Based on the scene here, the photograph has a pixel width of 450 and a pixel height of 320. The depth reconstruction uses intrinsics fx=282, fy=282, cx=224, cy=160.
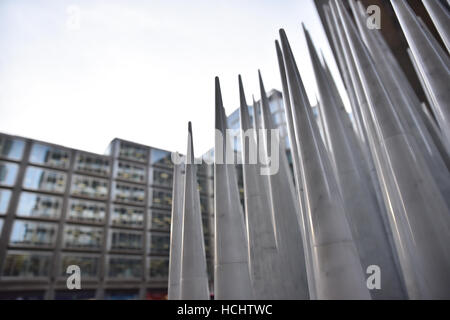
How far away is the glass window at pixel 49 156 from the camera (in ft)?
116

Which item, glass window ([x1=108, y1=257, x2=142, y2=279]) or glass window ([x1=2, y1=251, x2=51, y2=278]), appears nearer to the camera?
glass window ([x1=2, y1=251, x2=51, y2=278])

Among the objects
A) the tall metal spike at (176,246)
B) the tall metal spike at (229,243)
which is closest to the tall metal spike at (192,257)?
the tall metal spike at (229,243)

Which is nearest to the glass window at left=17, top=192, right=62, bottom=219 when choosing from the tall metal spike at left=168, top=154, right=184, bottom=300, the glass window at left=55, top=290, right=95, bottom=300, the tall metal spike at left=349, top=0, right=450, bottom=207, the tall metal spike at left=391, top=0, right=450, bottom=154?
the glass window at left=55, top=290, right=95, bottom=300

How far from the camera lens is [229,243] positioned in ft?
18.4

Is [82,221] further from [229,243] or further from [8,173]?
[229,243]

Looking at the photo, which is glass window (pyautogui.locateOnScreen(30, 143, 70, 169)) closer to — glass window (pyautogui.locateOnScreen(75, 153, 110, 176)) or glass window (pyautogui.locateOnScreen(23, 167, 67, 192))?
glass window (pyautogui.locateOnScreen(23, 167, 67, 192))

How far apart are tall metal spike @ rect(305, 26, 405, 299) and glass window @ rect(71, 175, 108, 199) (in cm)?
3647

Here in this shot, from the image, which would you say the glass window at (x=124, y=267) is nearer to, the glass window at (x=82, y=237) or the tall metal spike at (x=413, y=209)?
→ the glass window at (x=82, y=237)

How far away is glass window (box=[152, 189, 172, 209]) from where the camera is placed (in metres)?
41.4

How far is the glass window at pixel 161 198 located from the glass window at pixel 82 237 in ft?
27.6

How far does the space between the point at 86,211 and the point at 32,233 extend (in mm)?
6076
